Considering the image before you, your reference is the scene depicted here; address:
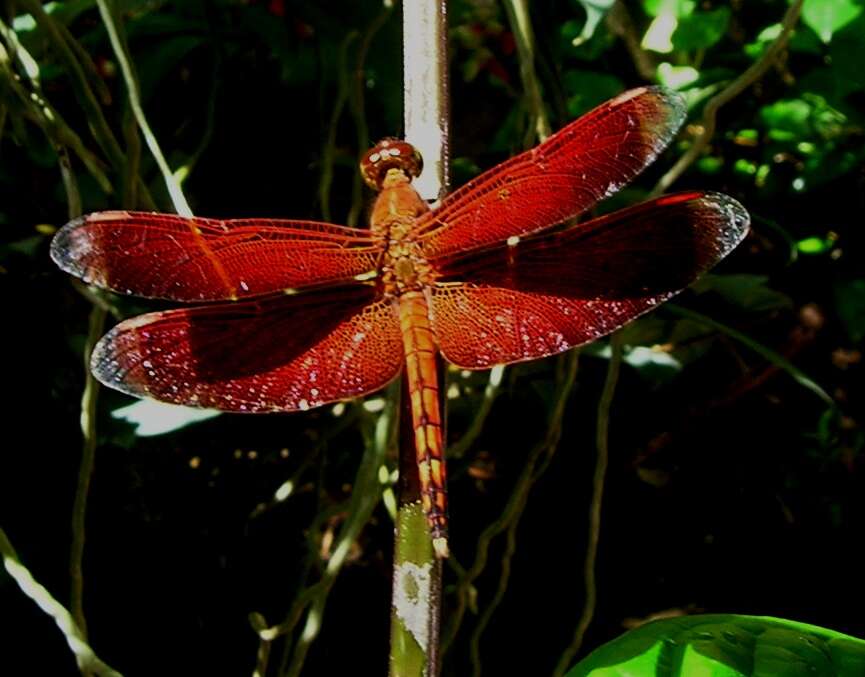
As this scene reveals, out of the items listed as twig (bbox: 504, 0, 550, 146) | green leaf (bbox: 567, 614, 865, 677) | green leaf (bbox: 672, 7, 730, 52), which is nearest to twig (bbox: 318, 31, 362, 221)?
twig (bbox: 504, 0, 550, 146)

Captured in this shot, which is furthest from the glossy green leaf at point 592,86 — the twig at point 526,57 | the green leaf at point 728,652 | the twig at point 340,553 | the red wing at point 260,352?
the green leaf at point 728,652

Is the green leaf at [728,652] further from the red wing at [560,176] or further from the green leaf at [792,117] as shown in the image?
the green leaf at [792,117]

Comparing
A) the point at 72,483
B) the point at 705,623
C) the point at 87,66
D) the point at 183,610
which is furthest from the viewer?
the point at 183,610

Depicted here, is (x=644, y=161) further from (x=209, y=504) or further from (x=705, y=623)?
(x=209, y=504)

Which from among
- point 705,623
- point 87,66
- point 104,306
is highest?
point 87,66

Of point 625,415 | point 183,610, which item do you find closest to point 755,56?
point 625,415

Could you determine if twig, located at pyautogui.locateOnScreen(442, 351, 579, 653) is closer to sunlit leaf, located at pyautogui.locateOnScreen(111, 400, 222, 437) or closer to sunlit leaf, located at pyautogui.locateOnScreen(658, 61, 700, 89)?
sunlit leaf, located at pyautogui.locateOnScreen(111, 400, 222, 437)

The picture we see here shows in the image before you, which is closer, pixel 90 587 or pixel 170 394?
pixel 170 394
